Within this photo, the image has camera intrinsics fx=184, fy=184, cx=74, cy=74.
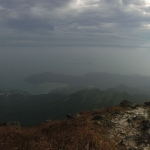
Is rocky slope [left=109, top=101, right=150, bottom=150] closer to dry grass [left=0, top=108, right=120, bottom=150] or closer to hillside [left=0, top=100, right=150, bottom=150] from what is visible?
hillside [left=0, top=100, right=150, bottom=150]

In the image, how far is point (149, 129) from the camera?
18.2 meters

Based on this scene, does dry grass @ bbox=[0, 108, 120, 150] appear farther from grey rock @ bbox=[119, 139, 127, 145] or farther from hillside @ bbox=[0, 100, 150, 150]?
grey rock @ bbox=[119, 139, 127, 145]

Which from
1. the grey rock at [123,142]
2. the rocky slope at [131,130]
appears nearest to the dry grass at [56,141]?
the grey rock at [123,142]

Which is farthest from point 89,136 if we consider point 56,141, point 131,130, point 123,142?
point 131,130

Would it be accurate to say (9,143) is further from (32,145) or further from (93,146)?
(93,146)

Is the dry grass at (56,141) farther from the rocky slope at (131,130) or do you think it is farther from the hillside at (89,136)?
the rocky slope at (131,130)

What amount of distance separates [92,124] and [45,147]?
7971 millimetres

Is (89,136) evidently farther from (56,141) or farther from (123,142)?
(123,142)

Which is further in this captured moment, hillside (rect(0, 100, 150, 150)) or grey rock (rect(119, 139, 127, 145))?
grey rock (rect(119, 139, 127, 145))

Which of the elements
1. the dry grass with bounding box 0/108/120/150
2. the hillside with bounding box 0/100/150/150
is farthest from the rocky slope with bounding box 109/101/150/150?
the dry grass with bounding box 0/108/120/150

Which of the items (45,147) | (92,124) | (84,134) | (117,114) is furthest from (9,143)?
(117,114)

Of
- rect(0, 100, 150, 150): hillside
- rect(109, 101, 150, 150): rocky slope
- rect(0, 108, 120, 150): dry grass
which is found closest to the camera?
rect(0, 108, 120, 150): dry grass

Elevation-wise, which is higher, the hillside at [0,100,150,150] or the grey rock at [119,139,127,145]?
the hillside at [0,100,150,150]

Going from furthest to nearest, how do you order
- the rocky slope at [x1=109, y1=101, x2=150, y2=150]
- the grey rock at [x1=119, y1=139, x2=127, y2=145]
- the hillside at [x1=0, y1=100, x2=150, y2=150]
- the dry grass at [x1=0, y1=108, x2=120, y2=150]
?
the grey rock at [x1=119, y1=139, x2=127, y2=145] → the rocky slope at [x1=109, y1=101, x2=150, y2=150] → the hillside at [x1=0, y1=100, x2=150, y2=150] → the dry grass at [x1=0, y1=108, x2=120, y2=150]
